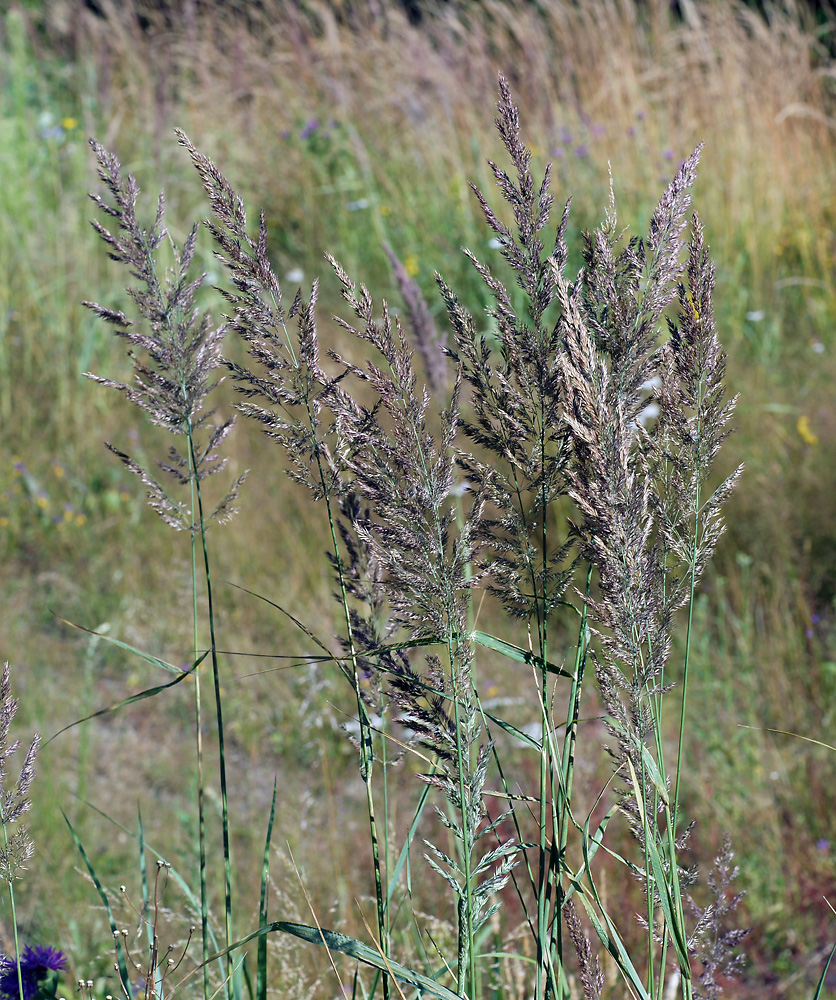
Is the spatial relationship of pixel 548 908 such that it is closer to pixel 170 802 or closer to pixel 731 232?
pixel 170 802

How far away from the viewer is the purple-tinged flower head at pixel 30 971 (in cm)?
105

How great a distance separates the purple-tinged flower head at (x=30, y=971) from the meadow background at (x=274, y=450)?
1.22 ft

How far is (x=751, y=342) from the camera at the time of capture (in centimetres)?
450

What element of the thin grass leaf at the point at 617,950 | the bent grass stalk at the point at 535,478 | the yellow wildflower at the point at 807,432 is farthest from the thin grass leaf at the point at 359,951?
the yellow wildflower at the point at 807,432

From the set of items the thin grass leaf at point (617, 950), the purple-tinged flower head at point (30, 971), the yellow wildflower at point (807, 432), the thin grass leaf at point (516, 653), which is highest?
the yellow wildflower at point (807, 432)

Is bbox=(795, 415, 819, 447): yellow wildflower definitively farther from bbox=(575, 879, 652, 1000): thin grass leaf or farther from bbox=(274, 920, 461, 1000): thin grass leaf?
bbox=(274, 920, 461, 1000): thin grass leaf

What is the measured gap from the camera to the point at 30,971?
1.08 metres

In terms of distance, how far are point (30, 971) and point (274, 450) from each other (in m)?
3.19

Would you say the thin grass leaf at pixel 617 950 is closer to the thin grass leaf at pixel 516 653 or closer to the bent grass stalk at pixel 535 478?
the bent grass stalk at pixel 535 478

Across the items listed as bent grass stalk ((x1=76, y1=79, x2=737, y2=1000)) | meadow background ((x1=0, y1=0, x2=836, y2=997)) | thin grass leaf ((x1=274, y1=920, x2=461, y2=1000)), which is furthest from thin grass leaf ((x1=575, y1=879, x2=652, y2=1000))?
meadow background ((x1=0, y1=0, x2=836, y2=997))

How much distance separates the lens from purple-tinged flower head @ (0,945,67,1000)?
105cm

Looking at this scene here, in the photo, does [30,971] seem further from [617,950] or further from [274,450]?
[274,450]

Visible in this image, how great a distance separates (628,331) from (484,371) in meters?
0.15

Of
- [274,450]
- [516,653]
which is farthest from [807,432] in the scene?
[516,653]
